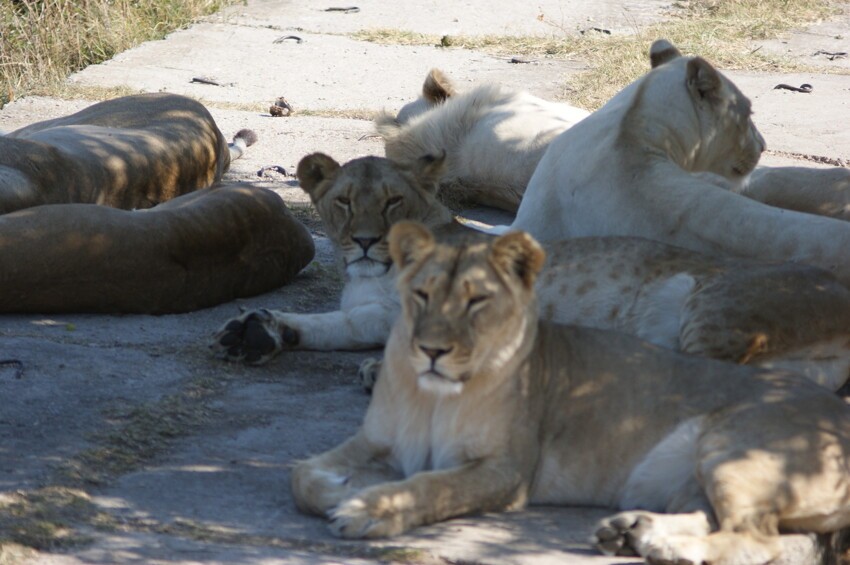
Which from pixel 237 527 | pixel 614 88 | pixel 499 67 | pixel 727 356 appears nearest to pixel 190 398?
pixel 237 527

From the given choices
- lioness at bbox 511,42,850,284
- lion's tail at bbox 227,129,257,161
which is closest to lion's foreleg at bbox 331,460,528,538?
lioness at bbox 511,42,850,284

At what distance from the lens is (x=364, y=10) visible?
44.8ft

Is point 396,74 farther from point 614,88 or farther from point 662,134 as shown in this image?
point 662,134

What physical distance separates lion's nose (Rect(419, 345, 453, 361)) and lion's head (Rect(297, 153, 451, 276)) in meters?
1.87

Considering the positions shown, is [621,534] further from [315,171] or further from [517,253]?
[315,171]

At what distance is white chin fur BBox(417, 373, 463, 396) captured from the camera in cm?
375

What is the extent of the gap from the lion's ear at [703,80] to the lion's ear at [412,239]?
9.06 ft

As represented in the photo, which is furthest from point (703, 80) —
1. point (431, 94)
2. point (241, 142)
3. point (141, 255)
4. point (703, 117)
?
point (241, 142)

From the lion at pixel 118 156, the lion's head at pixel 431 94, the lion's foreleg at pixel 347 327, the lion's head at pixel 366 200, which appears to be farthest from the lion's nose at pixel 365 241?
the lion's head at pixel 431 94

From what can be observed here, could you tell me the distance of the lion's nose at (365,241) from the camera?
555 cm

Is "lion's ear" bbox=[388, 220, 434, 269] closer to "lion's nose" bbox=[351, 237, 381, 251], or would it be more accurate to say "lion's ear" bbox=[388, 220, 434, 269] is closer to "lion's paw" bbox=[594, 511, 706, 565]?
"lion's paw" bbox=[594, 511, 706, 565]

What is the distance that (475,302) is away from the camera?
379 centimetres

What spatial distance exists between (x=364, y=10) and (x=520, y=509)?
406 inches

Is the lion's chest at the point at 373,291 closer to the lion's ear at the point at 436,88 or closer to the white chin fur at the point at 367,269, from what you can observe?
the white chin fur at the point at 367,269
